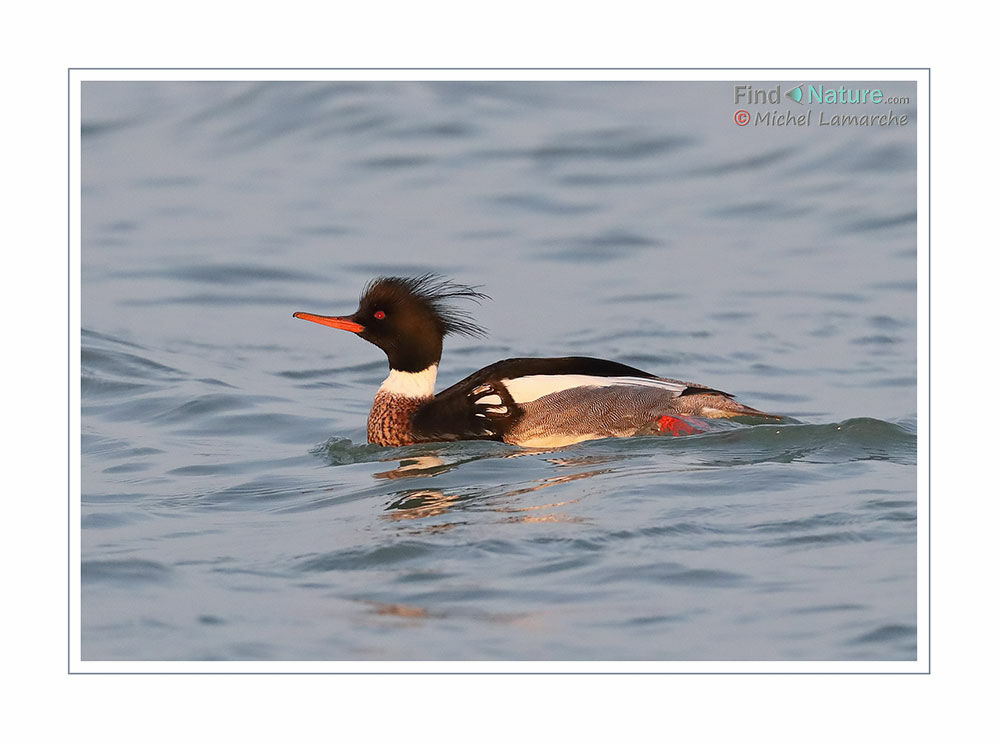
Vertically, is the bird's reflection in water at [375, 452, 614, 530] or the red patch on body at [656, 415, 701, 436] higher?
the red patch on body at [656, 415, 701, 436]

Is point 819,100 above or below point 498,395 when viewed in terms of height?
above

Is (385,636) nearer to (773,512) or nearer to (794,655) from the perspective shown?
(794,655)

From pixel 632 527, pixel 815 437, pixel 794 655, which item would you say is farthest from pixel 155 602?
pixel 815 437

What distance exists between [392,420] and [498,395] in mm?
796

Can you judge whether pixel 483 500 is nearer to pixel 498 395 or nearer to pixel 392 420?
pixel 498 395

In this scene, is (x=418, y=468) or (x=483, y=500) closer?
(x=483, y=500)

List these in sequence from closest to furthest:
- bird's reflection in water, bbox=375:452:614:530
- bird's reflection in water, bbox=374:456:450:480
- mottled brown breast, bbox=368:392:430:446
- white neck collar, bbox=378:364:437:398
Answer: bird's reflection in water, bbox=375:452:614:530 → bird's reflection in water, bbox=374:456:450:480 → mottled brown breast, bbox=368:392:430:446 → white neck collar, bbox=378:364:437:398

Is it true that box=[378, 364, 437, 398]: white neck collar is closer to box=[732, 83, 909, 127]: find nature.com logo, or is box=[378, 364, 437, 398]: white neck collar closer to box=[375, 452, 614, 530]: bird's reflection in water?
box=[375, 452, 614, 530]: bird's reflection in water

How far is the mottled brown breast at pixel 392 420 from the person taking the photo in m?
9.46

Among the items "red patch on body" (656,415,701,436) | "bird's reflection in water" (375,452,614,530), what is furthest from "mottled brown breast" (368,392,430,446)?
"red patch on body" (656,415,701,436)

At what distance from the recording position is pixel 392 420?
950 cm

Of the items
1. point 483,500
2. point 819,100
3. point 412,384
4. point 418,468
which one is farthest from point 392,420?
point 819,100

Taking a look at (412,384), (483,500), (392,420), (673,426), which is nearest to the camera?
(483,500)

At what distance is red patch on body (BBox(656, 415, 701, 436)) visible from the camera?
928 centimetres
